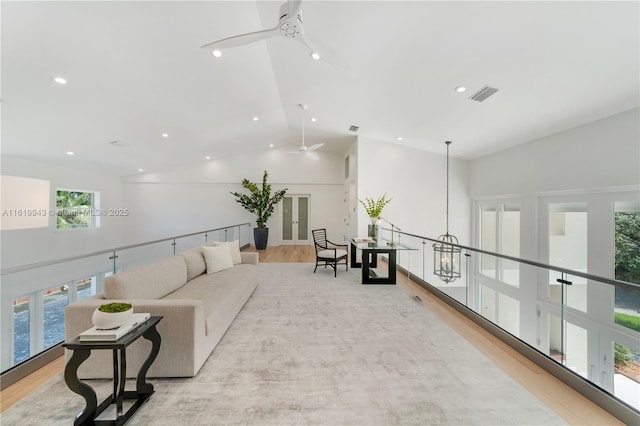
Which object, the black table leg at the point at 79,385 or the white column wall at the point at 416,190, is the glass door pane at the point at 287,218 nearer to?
the white column wall at the point at 416,190

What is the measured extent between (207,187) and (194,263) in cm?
646

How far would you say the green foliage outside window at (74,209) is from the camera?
22.5 ft

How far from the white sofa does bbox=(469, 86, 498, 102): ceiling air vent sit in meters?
4.26

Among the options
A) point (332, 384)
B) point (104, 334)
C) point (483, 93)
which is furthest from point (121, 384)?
point (483, 93)

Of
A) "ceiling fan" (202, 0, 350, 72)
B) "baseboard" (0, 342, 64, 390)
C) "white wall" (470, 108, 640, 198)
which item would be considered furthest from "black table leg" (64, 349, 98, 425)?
"white wall" (470, 108, 640, 198)

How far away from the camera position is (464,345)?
2545mm

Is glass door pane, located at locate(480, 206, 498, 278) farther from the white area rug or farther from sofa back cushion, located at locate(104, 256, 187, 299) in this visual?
sofa back cushion, located at locate(104, 256, 187, 299)

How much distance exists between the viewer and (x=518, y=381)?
2014 millimetres

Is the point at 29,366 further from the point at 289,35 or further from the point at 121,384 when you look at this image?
the point at 289,35

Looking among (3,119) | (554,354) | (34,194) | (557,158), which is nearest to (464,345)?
(554,354)

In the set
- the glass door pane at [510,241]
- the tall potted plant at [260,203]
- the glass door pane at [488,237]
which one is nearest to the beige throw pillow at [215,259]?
the tall potted plant at [260,203]

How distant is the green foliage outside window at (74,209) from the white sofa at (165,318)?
666cm

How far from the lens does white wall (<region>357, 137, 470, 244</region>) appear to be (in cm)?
666

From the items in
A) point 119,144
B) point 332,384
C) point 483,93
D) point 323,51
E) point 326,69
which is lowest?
point 332,384
